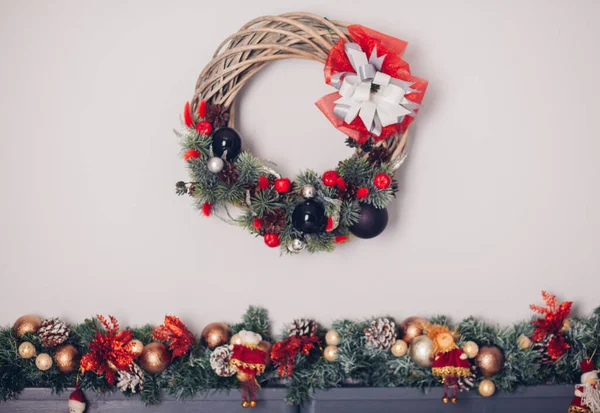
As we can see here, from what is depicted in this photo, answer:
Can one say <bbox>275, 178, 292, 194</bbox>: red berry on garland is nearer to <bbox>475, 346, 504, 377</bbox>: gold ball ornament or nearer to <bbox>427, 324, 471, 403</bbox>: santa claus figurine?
<bbox>427, 324, 471, 403</bbox>: santa claus figurine

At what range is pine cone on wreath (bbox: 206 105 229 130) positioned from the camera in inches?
59.9

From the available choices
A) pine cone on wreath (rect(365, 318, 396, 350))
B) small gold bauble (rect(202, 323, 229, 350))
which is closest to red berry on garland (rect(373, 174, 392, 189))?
pine cone on wreath (rect(365, 318, 396, 350))

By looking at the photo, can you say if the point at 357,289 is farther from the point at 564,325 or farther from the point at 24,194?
the point at 24,194

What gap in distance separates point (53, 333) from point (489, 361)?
1.13m

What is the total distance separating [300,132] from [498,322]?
2.51 ft

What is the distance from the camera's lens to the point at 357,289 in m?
1.65

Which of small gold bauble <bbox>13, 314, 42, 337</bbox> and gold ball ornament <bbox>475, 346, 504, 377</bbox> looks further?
small gold bauble <bbox>13, 314, 42, 337</bbox>

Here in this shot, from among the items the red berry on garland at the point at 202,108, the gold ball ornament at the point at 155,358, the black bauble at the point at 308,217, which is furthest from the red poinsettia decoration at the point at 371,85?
the gold ball ornament at the point at 155,358

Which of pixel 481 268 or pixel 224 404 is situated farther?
pixel 481 268

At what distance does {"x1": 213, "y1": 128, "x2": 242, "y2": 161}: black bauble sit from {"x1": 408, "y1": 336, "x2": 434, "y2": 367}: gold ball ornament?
665 mm

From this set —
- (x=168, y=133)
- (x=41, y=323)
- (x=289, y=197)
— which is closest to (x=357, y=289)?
(x=289, y=197)

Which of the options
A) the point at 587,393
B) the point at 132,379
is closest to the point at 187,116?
the point at 132,379

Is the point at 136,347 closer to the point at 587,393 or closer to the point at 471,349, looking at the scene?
the point at 471,349

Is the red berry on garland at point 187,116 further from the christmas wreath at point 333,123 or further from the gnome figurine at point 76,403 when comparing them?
the gnome figurine at point 76,403
